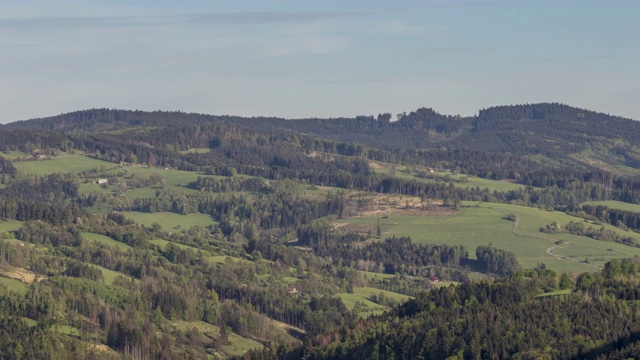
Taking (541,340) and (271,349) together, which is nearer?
(541,340)

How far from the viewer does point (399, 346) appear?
165500mm

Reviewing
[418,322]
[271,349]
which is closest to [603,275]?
[418,322]

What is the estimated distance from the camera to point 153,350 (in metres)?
194

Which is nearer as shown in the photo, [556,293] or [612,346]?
[612,346]

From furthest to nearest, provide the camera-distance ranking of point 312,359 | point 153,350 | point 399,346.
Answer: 1. point 153,350
2. point 312,359
3. point 399,346

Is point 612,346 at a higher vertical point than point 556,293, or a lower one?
lower

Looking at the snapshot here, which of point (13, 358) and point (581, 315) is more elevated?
point (581, 315)

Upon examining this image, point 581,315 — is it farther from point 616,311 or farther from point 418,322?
point 418,322

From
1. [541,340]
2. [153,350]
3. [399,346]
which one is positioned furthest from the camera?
[153,350]

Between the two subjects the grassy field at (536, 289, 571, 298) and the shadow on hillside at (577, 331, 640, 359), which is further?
the grassy field at (536, 289, 571, 298)

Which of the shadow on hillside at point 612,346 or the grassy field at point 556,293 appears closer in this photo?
the shadow on hillside at point 612,346

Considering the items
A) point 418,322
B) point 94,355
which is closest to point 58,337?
point 94,355

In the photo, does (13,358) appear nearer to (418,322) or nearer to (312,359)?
(312,359)

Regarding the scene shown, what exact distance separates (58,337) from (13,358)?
802 cm
